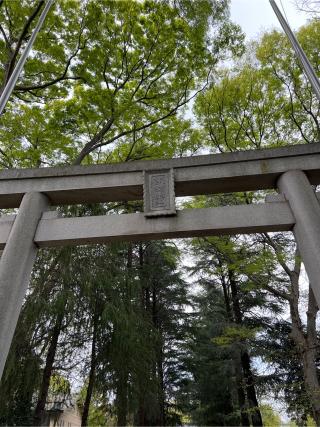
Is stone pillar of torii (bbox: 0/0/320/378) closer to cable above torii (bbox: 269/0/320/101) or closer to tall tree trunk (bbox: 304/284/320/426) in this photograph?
cable above torii (bbox: 269/0/320/101)

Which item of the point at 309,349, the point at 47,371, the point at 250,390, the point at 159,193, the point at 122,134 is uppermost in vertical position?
the point at 122,134

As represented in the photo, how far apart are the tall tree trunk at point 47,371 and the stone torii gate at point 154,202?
4.27 meters

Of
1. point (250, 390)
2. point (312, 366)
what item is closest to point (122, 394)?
point (312, 366)

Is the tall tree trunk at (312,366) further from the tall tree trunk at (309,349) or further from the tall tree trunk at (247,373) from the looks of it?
the tall tree trunk at (247,373)

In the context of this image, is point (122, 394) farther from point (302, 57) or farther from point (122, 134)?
point (302, 57)

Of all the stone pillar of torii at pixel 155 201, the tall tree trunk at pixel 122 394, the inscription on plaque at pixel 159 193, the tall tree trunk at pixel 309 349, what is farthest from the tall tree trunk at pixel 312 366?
the inscription on plaque at pixel 159 193

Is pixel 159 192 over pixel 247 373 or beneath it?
beneath

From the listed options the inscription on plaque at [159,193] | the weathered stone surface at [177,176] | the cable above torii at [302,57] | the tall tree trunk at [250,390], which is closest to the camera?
the inscription on plaque at [159,193]

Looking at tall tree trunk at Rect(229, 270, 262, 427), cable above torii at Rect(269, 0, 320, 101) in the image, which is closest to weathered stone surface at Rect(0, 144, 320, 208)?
cable above torii at Rect(269, 0, 320, 101)

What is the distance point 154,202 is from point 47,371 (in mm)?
5790

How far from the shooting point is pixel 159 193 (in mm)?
3725

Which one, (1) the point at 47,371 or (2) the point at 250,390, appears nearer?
(1) the point at 47,371

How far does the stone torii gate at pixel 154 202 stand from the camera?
3.34 metres

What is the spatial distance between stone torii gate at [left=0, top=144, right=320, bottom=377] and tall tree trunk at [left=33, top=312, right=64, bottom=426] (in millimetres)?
4275
